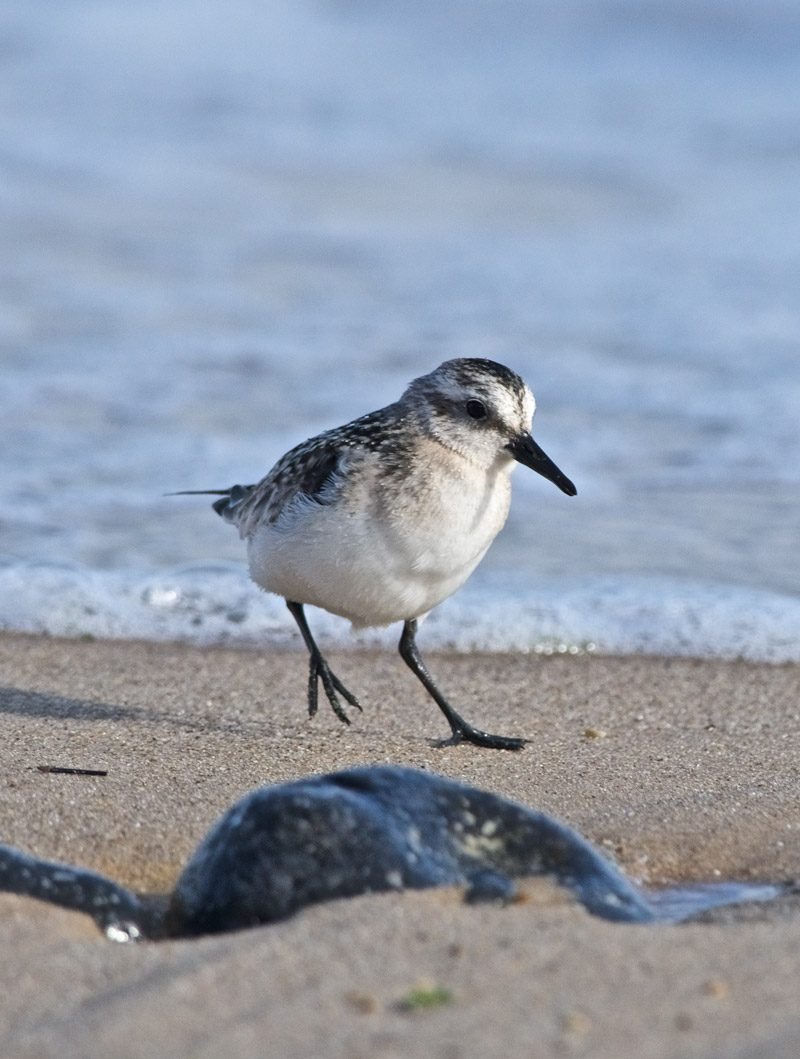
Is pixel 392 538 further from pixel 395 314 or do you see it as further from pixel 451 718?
pixel 395 314

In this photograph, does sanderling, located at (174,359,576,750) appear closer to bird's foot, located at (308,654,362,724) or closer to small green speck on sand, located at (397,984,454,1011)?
bird's foot, located at (308,654,362,724)

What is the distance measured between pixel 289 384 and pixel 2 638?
442cm

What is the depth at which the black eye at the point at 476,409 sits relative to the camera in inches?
183

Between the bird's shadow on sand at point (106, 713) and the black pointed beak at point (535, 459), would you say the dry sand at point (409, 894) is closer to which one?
the bird's shadow on sand at point (106, 713)

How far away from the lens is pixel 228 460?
28.2 ft

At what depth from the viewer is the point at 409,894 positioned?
2.84 m

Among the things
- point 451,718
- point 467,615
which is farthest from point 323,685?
point 467,615

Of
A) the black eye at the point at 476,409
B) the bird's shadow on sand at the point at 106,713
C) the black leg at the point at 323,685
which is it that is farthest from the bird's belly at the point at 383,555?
the bird's shadow on sand at the point at 106,713

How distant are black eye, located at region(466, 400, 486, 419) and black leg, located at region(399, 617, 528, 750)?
72cm

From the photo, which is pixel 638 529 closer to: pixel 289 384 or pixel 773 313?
pixel 289 384

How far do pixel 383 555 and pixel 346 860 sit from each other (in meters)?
1.66

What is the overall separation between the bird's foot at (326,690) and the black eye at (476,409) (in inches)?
41.2

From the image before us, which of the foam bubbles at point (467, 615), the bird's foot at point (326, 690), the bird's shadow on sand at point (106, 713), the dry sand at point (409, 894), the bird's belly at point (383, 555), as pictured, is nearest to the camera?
the dry sand at point (409, 894)

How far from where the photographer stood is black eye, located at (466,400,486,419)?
15.3 feet
